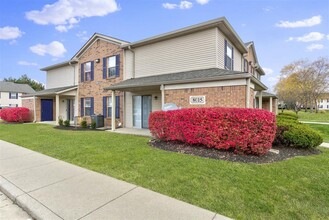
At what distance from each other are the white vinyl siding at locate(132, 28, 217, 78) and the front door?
1.74 metres

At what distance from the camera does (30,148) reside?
7.29m

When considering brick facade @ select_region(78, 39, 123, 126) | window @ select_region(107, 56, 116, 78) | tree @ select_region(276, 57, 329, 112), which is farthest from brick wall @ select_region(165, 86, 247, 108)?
tree @ select_region(276, 57, 329, 112)

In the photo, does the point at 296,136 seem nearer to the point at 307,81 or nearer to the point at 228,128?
the point at 228,128

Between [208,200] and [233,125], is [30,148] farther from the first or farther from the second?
[233,125]

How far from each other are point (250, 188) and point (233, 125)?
2489 mm

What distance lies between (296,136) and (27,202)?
8362mm

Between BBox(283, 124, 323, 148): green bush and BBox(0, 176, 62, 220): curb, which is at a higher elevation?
BBox(283, 124, 323, 148): green bush

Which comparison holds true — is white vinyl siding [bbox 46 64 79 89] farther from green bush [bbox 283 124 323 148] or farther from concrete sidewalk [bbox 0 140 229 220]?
green bush [bbox 283 124 323 148]

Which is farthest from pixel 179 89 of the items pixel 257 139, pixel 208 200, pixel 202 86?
pixel 208 200

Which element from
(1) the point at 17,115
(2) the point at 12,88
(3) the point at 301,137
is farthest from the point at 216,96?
(2) the point at 12,88

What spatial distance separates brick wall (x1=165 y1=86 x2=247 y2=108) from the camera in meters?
7.21

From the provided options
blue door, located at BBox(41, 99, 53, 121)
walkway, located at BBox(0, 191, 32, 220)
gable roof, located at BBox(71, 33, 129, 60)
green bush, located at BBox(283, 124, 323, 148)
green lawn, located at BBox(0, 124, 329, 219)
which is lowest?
walkway, located at BBox(0, 191, 32, 220)

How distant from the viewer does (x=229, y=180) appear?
3998 mm

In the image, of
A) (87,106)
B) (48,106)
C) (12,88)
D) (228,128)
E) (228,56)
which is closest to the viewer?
(228,128)
